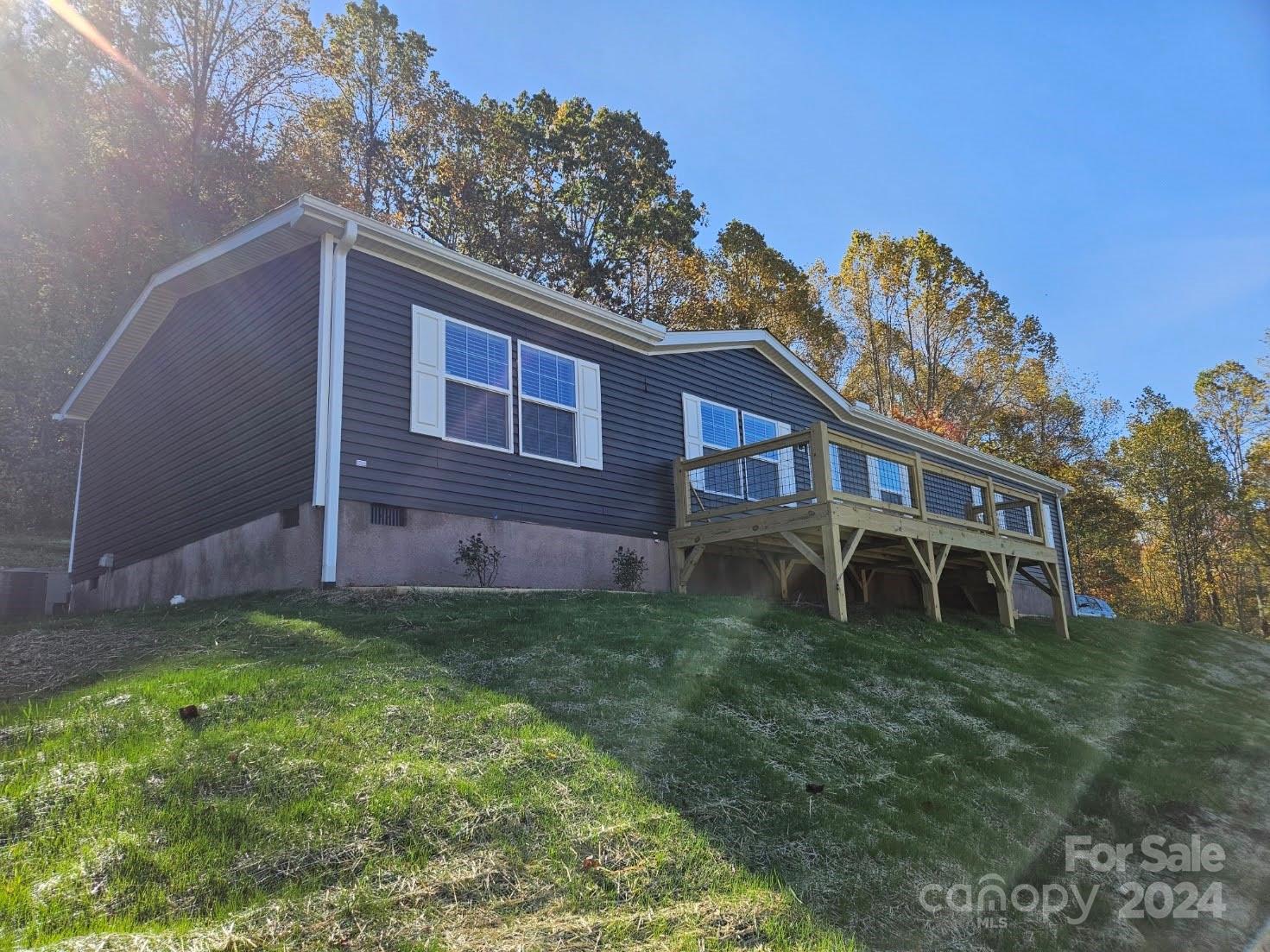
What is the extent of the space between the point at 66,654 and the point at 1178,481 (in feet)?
107

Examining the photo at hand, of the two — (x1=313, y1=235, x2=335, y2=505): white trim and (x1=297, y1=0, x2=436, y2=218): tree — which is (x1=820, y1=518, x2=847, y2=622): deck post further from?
(x1=297, y1=0, x2=436, y2=218): tree

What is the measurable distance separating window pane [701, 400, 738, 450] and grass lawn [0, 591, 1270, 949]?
5.52 metres

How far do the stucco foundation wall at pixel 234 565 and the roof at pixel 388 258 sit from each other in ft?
9.26

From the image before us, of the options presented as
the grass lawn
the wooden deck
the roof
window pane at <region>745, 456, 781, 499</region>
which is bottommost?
the grass lawn

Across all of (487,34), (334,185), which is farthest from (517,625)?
(334,185)

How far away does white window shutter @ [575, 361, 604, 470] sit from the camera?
10305 millimetres

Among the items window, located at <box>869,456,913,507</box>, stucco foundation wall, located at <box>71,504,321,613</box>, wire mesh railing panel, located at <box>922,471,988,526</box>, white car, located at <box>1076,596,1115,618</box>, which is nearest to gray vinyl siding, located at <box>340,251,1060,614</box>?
stucco foundation wall, located at <box>71,504,321,613</box>

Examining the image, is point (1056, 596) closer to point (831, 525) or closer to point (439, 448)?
point (831, 525)

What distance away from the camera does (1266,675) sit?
42.4ft

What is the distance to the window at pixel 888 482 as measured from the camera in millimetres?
15062

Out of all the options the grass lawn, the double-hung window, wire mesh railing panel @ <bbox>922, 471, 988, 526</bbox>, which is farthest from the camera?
wire mesh railing panel @ <bbox>922, 471, 988, 526</bbox>

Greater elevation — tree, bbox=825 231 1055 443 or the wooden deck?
tree, bbox=825 231 1055 443

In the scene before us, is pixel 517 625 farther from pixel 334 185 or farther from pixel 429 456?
pixel 334 185

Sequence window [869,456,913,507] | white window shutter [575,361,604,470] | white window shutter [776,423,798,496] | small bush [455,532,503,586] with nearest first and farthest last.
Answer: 1. small bush [455,532,503,586]
2. white window shutter [575,361,604,470]
3. white window shutter [776,423,798,496]
4. window [869,456,913,507]
